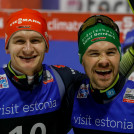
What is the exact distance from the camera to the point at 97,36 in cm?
164

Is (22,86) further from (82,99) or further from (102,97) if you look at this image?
(102,97)

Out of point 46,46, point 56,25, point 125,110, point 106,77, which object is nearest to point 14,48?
point 46,46

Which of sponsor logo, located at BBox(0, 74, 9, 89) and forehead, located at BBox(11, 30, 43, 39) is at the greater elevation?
forehead, located at BBox(11, 30, 43, 39)

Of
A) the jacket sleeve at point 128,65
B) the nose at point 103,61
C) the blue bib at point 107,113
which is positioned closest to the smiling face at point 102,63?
the nose at point 103,61

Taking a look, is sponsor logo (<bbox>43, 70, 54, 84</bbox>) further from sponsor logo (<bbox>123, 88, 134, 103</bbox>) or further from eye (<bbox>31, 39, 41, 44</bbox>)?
sponsor logo (<bbox>123, 88, 134, 103</bbox>)

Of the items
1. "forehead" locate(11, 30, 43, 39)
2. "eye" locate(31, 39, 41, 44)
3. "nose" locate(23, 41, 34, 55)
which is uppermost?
"forehead" locate(11, 30, 43, 39)

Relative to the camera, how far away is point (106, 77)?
63.8 inches

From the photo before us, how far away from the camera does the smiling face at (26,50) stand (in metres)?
1.74

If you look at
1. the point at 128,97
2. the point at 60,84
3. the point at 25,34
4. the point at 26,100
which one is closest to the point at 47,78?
the point at 60,84

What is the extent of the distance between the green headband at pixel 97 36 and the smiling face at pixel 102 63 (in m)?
0.03

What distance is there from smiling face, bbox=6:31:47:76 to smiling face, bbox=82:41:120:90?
0.36 metres

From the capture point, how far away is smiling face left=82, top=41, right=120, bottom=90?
1.60 metres

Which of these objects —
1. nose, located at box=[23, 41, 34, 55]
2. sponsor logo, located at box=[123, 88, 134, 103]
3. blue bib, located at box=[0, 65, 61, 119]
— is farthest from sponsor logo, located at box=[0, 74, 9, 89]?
sponsor logo, located at box=[123, 88, 134, 103]

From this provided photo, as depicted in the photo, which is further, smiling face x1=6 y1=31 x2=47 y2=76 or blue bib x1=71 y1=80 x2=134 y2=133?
smiling face x1=6 y1=31 x2=47 y2=76
